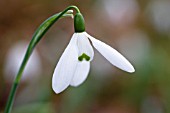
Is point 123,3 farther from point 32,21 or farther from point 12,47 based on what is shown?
point 12,47

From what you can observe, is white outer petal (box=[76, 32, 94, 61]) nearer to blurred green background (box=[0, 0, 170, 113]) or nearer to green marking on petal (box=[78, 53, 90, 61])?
green marking on petal (box=[78, 53, 90, 61])

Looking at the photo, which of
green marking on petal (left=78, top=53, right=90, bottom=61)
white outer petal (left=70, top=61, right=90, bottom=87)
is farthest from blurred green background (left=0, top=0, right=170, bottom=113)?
green marking on petal (left=78, top=53, right=90, bottom=61)

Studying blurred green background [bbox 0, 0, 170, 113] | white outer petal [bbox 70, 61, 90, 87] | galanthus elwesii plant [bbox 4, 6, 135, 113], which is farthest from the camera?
blurred green background [bbox 0, 0, 170, 113]

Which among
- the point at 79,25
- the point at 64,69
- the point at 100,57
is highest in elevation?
the point at 100,57

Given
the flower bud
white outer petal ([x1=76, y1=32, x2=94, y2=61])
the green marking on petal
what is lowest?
the green marking on petal

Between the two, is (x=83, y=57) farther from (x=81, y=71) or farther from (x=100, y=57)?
(x=100, y=57)

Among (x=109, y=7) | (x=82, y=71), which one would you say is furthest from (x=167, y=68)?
(x=82, y=71)

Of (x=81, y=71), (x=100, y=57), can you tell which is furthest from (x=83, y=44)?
(x=100, y=57)
